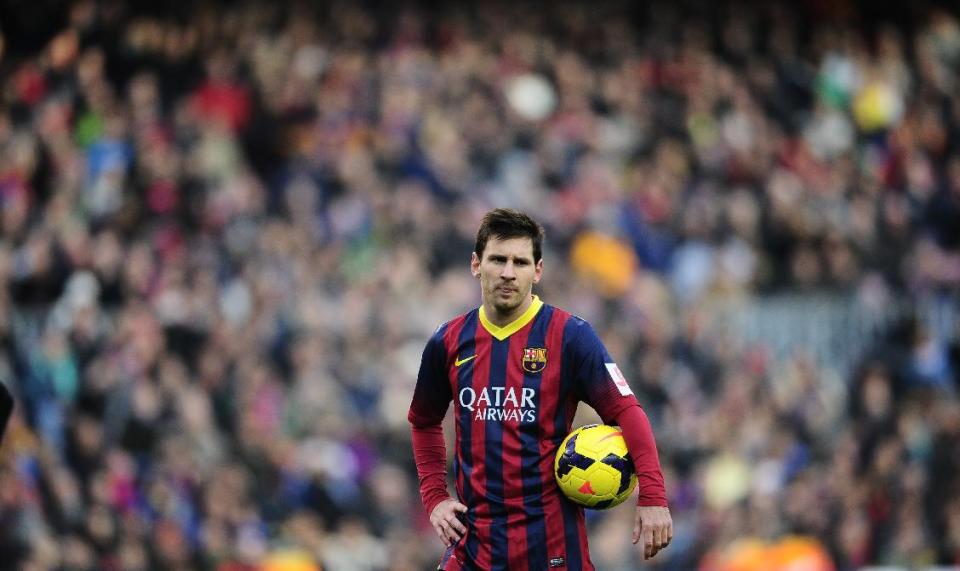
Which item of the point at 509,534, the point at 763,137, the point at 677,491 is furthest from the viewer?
the point at 763,137

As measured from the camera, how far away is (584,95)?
18.8 metres

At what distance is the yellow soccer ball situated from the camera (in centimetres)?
523

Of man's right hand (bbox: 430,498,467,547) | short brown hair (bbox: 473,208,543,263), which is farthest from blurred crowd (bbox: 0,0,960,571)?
short brown hair (bbox: 473,208,543,263)

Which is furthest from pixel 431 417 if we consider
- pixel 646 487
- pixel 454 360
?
pixel 646 487

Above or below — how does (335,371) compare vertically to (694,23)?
below

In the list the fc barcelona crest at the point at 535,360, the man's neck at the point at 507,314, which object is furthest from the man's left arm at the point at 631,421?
the man's neck at the point at 507,314

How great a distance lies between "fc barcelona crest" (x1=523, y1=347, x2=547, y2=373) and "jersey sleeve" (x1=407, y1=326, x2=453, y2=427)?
1.28 feet

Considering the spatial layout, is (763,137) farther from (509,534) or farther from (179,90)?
(509,534)

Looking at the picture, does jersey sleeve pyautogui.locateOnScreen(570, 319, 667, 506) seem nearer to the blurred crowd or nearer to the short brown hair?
the short brown hair

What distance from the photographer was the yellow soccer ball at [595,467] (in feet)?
17.1

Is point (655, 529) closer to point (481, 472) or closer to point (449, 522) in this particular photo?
point (481, 472)

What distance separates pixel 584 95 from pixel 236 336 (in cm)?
690

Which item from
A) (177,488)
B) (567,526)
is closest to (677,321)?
(177,488)

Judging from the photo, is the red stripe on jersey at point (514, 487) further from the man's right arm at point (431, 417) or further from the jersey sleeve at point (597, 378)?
the man's right arm at point (431, 417)
